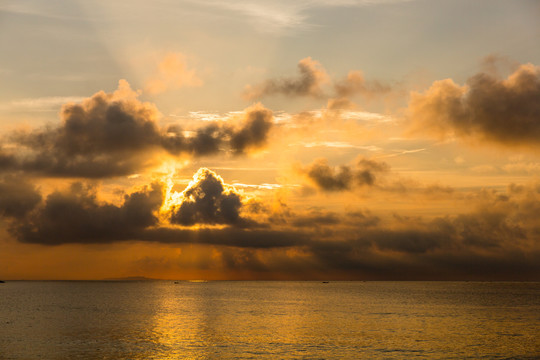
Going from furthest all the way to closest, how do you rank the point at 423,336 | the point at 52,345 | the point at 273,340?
the point at 423,336
the point at 273,340
the point at 52,345

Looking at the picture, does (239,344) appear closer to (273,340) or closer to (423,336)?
(273,340)

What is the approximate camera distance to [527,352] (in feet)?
290

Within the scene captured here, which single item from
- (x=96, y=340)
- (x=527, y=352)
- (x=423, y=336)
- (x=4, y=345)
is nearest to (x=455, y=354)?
(x=527, y=352)

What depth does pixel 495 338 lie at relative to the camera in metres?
106

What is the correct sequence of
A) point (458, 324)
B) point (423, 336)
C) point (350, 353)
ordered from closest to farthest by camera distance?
point (350, 353) < point (423, 336) < point (458, 324)

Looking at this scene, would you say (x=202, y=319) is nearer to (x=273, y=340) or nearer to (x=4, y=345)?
(x=273, y=340)

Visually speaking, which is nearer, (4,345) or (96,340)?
(4,345)

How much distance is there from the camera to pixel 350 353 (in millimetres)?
86938

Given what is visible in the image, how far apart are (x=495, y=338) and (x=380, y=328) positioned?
26.5 m

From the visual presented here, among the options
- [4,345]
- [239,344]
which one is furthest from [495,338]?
[4,345]

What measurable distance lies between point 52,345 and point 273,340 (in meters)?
40.1

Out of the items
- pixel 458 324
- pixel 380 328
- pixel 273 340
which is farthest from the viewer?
pixel 458 324

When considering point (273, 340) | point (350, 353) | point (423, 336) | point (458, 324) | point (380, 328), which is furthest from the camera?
point (458, 324)

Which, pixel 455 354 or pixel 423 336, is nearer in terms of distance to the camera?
pixel 455 354
